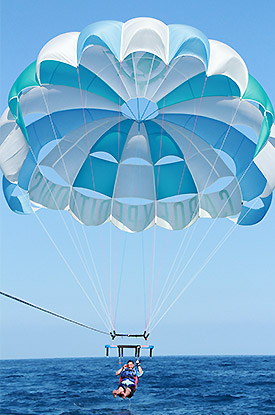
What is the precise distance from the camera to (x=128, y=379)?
11180 mm

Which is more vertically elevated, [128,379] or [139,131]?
[139,131]

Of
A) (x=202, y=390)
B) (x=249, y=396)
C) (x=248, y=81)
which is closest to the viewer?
(x=248, y=81)

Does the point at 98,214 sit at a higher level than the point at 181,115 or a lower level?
lower

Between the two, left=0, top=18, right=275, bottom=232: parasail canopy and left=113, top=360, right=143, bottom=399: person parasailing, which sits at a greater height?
left=0, top=18, right=275, bottom=232: parasail canopy

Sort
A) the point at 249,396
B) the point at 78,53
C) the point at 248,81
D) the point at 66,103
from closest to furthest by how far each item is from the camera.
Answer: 1. the point at 78,53
2. the point at 248,81
3. the point at 66,103
4. the point at 249,396

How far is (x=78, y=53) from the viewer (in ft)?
34.8

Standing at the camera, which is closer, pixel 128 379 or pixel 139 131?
pixel 128 379

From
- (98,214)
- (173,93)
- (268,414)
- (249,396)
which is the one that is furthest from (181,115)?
(249,396)

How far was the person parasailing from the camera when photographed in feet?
36.1

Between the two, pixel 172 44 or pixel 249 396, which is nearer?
pixel 172 44

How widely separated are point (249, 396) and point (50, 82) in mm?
11177

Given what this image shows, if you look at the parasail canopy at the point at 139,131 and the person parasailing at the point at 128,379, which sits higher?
the parasail canopy at the point at 139,131

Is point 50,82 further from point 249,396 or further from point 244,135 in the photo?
point 249,396

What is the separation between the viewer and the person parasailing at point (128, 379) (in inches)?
433
